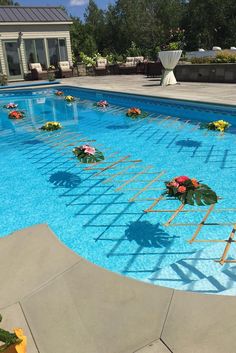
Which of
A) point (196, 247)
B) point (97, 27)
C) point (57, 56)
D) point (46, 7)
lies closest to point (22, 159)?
point (196, 247)

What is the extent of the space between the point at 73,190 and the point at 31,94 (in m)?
16.1

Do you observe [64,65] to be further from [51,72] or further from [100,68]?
[100,68]

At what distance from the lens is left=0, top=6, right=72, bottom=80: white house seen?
23.9 meters

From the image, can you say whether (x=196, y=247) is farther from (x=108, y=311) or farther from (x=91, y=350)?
(x=91, y=350)

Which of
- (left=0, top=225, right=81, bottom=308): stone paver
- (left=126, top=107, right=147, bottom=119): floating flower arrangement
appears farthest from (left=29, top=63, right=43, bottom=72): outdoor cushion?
(left=0, top=225, right=81, bottom=308): stone paver

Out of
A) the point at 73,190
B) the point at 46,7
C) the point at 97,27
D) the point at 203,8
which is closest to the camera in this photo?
the point at 73,190

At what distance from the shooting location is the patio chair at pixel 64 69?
1001 inches

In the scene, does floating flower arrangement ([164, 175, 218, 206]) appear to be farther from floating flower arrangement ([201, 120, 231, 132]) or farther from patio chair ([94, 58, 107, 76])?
patio chair ([94, 58, 107, 76])

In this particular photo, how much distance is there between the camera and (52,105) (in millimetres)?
15867

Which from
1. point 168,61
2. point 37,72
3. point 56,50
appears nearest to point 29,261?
point 168,61

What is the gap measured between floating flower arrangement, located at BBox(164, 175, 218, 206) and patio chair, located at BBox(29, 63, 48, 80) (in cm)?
2200

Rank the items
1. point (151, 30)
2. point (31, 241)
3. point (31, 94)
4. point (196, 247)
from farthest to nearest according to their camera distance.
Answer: point (151, 30) → point (31, 94) → point (196, 247) → point (31, 241)

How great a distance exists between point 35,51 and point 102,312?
2571cm

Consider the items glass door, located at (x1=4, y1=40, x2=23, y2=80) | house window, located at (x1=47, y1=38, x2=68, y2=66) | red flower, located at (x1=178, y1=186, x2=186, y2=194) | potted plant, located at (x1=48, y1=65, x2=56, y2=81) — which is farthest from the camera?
house window, located at (x1=47, y1=38, x2=68, y2=66)
